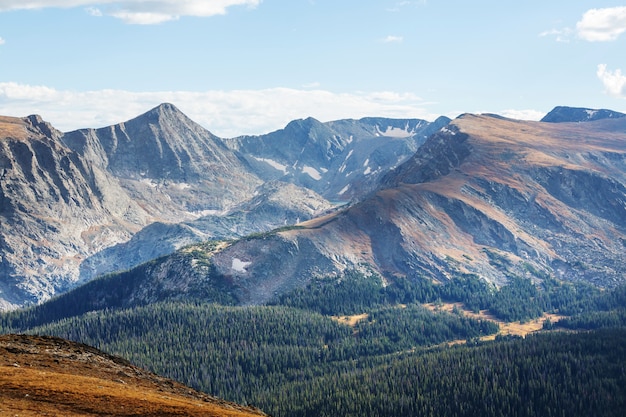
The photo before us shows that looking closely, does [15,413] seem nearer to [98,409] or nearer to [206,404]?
[98,409]

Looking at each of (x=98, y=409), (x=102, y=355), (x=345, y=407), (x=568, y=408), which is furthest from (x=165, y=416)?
(x=568, y=408)

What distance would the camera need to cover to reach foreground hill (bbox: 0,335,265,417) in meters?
63.2

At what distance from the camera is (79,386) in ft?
225

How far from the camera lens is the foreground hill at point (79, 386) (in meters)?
63.2

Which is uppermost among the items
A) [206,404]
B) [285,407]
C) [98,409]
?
[98,409]

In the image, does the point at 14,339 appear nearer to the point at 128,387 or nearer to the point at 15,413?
the point at 128,387

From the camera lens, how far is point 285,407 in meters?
193

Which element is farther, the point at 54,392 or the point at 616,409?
the point at 616,409

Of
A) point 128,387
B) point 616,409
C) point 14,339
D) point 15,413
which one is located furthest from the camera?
point 616,409

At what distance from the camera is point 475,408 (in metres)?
188

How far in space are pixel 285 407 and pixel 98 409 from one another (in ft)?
442

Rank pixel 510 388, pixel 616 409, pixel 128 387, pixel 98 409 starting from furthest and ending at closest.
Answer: pixel 510 388 → pixel 616 409 → pixel 128 387 → pixel 98 409

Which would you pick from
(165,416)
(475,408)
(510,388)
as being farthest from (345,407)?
(165,416)

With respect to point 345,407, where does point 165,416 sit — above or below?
above
